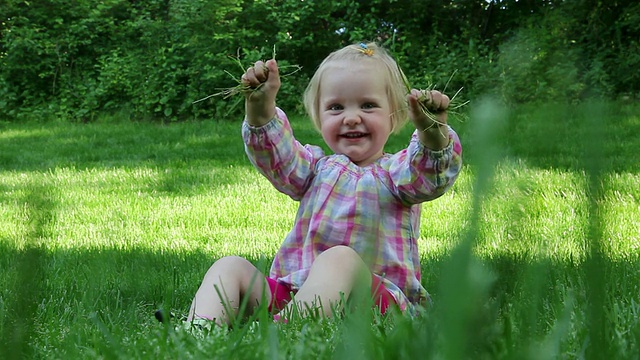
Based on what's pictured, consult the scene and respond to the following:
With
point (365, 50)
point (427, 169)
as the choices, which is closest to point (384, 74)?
point (365, 50)

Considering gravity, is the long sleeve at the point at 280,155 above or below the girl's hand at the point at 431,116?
below

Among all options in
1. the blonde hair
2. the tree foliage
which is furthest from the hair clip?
the tree foliage

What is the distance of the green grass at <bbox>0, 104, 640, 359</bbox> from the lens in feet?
0.80

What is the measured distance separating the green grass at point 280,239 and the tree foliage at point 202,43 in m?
0.81

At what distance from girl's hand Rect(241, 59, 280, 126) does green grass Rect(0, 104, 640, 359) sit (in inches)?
19.7

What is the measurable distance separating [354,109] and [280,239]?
1.22m

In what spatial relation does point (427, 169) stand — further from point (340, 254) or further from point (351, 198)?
point (340, 254)

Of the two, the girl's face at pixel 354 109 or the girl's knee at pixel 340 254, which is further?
the girl's face at pixel 354 109

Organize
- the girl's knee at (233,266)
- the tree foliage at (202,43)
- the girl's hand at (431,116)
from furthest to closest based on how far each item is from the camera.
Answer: the tree foliage at (202,43) → the girl's knee at (233,266) → the girl's hand at (431,116)

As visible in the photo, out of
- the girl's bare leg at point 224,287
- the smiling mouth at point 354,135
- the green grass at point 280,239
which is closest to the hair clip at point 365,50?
the smiling mouth at point 354,135

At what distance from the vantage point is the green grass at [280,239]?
0.24 m

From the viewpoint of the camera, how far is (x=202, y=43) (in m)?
8.84

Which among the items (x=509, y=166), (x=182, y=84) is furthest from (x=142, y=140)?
(x=509, y=166)

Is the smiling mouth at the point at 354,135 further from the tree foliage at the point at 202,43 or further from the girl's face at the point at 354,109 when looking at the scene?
the tree foliage at the point at 202,43
